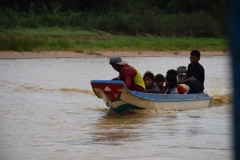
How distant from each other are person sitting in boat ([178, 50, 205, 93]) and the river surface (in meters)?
0.47

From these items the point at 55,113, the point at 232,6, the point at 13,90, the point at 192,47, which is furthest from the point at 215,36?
the point at 232,6

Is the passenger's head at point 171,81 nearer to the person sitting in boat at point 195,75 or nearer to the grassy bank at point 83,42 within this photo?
the person sitting in boat at point 195,75

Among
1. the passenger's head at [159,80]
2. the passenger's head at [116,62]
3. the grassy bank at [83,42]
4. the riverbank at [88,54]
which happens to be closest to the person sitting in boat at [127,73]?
the passenger's head at [116,62]

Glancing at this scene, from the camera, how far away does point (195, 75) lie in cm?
1115

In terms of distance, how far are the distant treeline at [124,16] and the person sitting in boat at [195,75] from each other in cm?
2387

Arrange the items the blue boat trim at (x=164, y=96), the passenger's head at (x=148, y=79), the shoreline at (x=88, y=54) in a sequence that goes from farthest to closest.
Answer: the shoreline at (x=88, y=54)
the passenger's head at (x=148, y=79)
the blue boat trim at (x=164, y=96)

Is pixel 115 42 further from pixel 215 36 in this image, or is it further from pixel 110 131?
pixel 110 131

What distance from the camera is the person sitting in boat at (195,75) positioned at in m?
11.0

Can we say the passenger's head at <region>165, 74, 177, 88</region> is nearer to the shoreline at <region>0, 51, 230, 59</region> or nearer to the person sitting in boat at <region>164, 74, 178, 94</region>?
the person sitting in boat at <region>164, 74, 178, 94</region>

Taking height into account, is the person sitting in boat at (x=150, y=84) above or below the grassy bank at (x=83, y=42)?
above

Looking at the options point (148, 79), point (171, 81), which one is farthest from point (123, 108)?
point (171, 81)

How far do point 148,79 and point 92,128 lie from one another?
186 cm

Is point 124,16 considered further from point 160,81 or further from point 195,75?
point 160,81

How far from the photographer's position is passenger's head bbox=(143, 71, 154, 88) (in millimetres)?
10461
